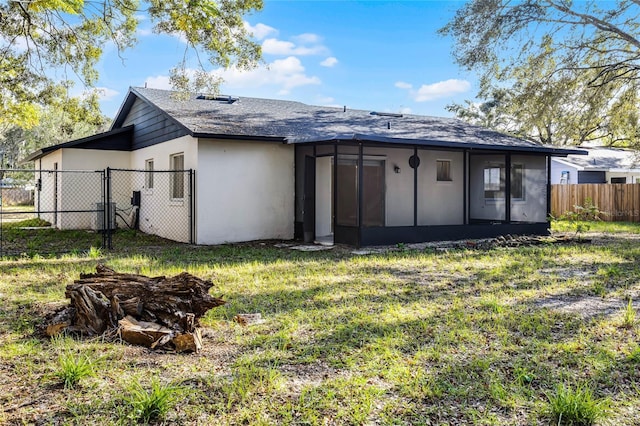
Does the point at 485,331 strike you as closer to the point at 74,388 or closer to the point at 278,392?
the point at 278,392

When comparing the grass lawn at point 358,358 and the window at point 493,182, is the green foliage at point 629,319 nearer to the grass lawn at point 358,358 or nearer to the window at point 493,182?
the grass lawn at point 358,358

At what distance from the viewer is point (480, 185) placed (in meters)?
14.9

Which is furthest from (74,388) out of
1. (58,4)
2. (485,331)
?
(58,4)

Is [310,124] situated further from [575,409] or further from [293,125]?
[575,409]

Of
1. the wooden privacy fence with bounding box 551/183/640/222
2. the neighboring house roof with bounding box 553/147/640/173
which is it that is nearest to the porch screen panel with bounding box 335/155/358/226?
the wooden privacy fence with bounding box 551/183/640/222

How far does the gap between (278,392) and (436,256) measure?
6.80 metres

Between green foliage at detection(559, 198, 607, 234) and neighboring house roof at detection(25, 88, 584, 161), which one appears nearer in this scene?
neighboring house roof at detection(25, 88, 584, 161)

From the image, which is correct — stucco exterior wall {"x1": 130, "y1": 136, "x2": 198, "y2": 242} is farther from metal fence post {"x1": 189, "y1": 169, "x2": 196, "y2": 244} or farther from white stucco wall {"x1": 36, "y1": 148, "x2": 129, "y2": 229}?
white stucco wall {"x1": 36, "y1": 148, "x2": 129, "y2": 229}

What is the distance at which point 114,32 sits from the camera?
32.0 feet

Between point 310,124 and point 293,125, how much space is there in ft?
1.85

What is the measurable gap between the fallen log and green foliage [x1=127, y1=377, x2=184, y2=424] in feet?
3.22

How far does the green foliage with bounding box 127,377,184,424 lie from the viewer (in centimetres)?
281

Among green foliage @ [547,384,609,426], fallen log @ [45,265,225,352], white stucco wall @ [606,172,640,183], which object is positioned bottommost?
green foliage @ [547,384,609,426]

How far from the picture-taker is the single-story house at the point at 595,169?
24.1 meters
